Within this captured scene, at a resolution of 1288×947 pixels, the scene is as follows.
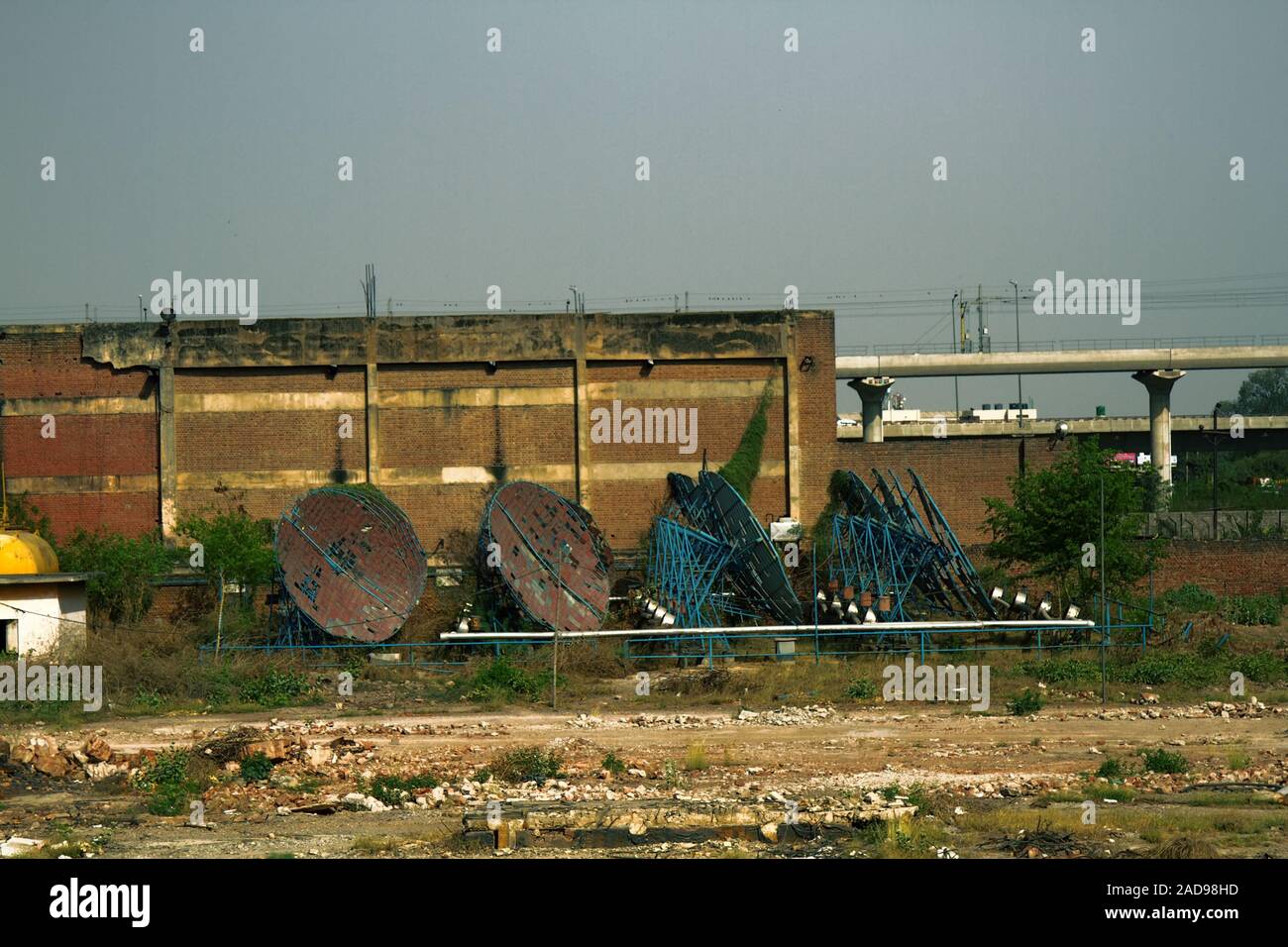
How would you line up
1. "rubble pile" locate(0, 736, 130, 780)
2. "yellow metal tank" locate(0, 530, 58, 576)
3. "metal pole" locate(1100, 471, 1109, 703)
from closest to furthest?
1. "rubble pile" locate(0, 736, 130, 780)
2. "metal pole" locate(1100, 471, 1109, 703)
3. "yellow metal tank" locate(0, 530, 58, 576)

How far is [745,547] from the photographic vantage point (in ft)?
104

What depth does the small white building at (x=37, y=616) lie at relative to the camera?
94.7 ft

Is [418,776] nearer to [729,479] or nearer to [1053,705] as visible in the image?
[1053,705]

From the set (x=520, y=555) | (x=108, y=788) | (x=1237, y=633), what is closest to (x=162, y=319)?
(x=520, y=555)

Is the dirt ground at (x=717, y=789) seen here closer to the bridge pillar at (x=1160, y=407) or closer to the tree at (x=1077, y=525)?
the tree at (x=1077, y=525)

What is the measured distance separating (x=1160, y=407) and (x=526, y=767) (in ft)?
131

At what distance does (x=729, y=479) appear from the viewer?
3844 cm

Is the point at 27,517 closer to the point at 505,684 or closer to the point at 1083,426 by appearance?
the point at 505,684

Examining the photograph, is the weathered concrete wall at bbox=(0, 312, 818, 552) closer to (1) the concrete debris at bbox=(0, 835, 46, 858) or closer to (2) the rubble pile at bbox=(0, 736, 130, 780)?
(2) the rubble pile at bbox=(0, 736, 130, 780)

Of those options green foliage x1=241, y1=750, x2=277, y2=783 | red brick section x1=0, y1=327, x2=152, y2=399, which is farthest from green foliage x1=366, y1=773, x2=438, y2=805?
red brick section x1=0, y1=327, x2=152, y2=399

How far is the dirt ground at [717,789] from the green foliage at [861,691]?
960 millimetres

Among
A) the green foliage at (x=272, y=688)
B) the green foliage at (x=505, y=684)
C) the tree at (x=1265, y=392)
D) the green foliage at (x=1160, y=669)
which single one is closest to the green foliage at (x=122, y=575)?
the green foliage at (x=272, y=688)

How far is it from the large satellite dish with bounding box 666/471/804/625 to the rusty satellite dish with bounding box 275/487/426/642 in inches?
287

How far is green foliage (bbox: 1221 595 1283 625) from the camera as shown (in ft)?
114
